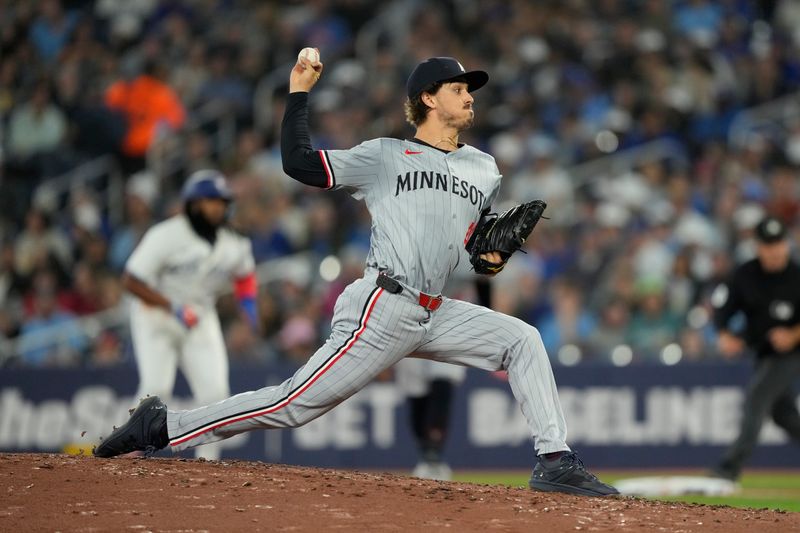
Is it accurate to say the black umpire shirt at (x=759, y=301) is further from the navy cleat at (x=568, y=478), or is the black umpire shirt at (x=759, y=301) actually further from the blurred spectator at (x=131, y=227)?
the blurred spectator at (x=131, y=227)

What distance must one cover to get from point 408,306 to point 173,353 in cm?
409

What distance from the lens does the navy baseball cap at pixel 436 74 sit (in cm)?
644

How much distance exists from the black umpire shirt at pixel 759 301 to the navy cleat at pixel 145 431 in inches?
227

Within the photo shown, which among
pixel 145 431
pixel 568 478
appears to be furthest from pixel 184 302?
pixel 568 478

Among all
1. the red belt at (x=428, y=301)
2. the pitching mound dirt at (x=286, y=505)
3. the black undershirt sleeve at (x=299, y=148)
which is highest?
the black undershirt sleeve at (x=299, y=148)

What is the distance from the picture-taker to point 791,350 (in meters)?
10.5

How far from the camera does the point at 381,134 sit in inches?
636

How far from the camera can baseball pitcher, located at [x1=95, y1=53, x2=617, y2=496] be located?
6.13 m

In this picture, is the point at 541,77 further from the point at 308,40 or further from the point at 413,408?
the point at 413,408

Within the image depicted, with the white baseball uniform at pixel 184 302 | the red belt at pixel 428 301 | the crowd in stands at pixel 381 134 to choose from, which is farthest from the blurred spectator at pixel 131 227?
the red belt at pixel 428 301

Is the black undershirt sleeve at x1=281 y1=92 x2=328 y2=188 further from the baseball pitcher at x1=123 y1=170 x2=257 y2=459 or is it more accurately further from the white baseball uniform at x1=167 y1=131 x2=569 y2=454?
the baseball pitcher at x1=123 y1=170 x2=257 y2=459

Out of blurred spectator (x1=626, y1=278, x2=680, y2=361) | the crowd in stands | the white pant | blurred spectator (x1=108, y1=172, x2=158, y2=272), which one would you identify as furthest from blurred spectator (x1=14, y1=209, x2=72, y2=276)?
blurred spectator (x1=626, y1=278, x2=680, y2=361)

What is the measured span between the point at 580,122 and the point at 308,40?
13.2 feet

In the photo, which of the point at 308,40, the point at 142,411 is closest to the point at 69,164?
the point at 308,40
